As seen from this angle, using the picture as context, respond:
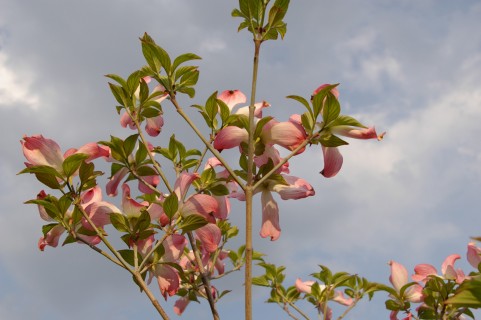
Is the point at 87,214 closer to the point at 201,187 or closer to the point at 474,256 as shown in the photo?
the point at 201,187

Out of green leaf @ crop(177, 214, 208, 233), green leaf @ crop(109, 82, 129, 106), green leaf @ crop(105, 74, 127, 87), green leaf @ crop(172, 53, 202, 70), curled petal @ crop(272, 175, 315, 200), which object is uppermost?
green leaf @ crop(172, 53, 202, 70)

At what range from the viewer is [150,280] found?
177 centimetres

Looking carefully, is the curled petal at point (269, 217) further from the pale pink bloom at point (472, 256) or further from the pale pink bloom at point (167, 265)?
the pale pink bloom at point (472, 256)

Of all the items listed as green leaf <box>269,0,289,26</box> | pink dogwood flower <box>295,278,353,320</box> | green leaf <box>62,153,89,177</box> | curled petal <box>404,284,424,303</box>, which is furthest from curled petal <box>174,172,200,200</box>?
pink dogwood flower <box>295,278,353,320</box>

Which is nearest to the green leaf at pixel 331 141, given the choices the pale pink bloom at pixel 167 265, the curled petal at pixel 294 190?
the curled petal at pixel 294 190

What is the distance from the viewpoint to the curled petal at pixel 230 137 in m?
1.53

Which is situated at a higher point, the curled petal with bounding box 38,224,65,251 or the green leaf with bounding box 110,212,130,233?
the green leaf with bounding box 110,212,130,233

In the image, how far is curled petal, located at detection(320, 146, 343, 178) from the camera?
1.58m

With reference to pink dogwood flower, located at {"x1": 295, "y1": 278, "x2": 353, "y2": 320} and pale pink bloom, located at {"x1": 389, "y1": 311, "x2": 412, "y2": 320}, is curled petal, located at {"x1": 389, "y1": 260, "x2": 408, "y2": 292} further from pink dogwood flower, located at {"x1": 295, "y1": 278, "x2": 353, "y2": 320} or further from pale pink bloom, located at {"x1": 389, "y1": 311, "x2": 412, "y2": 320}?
pink dogwood flower, located at {"x1": 295, "y1": 278, "x2": 353, "y2": 320}

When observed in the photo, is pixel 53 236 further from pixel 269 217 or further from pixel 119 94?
pixel 269 217

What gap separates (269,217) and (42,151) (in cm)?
70

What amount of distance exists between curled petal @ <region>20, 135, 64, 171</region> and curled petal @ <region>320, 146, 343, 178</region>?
0.78 metres

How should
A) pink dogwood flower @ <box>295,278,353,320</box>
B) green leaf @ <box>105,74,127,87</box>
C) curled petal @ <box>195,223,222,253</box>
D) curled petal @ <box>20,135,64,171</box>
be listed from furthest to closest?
pink dogwood flower @ <box>295,278,353,320</box> < green leaf @ <box>105,74,127,87</box> < curled petal @ <box>195,223,222,253</box> < curled petal @ <box>20,135,64,171</box>

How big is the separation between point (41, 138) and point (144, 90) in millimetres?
377
